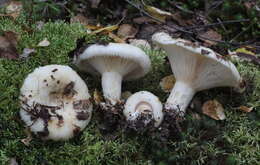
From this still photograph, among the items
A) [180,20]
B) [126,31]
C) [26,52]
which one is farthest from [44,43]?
[180,20]

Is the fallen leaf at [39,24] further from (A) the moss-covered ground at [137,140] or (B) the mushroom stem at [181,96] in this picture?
(B) the mushroom stem at [181,96]

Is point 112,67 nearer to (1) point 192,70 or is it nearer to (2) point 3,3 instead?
(1) point 192,70

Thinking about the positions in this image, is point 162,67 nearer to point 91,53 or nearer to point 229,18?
point 91,53

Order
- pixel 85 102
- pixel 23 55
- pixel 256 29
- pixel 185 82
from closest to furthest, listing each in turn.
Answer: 1. pixel 85 102
2. pixel 185 82
3. pixel 23 55
4. pixel 256 29

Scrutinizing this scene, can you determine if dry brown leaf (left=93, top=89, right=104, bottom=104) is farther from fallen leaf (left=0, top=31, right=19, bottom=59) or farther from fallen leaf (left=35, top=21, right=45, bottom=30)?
fallen leaf (left=35, top=21, right=45, bottom=30)

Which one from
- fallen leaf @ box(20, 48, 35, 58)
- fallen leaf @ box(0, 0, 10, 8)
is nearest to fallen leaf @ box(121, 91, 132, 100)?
fallen leaf @ box(20, 48, 35, 58)

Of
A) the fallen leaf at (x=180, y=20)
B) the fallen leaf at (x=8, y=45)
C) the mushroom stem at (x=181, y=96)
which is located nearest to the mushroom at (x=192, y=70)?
the mushroom stem at (x=181, y=96)

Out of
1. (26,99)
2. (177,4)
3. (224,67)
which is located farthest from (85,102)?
(177,4)

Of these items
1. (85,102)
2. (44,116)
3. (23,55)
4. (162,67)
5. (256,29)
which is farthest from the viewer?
(256,29)
